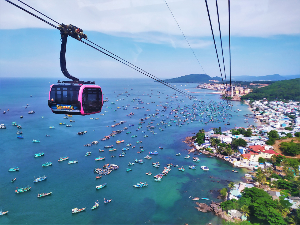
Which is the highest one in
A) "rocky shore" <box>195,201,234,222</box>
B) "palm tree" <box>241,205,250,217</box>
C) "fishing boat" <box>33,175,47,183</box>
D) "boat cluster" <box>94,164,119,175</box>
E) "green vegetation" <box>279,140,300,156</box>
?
"green vegetation" <box>279,140,300,156</box>

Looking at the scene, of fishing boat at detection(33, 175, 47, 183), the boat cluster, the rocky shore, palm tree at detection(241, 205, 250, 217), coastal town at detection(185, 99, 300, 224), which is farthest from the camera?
the boat cluster

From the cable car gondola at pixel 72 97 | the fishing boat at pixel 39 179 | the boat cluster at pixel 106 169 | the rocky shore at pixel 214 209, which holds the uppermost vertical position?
the cable car gondola at pixel 72 97

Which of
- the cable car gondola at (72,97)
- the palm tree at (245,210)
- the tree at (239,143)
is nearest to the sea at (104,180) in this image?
the palm tree at (245,210)

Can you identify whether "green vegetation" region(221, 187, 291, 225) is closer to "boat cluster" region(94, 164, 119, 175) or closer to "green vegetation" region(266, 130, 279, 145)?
"boat cluster" region(94, 164, 119, 175)

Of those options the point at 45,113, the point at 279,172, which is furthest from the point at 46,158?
the point at 45,113

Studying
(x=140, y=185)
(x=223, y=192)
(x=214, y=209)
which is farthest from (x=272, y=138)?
(x=140, y=185)

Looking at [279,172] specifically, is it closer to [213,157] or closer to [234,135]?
[213,157]

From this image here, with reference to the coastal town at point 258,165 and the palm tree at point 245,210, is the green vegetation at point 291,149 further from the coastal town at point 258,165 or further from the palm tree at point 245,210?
the palm tree at point 245,210

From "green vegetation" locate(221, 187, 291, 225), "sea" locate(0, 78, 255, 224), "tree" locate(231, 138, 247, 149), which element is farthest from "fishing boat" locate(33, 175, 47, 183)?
"tree" locate(231, 138, 247, 149)

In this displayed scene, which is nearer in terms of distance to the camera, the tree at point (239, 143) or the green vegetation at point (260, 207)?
the green vegetation at point (260, 207)

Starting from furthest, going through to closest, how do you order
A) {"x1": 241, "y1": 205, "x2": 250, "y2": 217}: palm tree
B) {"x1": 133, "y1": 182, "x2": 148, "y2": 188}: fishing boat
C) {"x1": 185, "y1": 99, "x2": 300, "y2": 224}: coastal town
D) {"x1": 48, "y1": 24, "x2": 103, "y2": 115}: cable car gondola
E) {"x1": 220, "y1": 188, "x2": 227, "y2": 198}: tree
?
1. {"x1": 133, "y1": 182, "x2": 148, "y2": 188}: fishing boat
2. {"x1": 220, "y1": 188, "x2": 227, "y2": 198}: tree
3. {"x1": 185, "y1": 99, "x2": 300, "y2": 224}: coastal town
4. {"x1": 241, "y1": 205, "x2": 250, "y2": 217}: palm tree
5. {"x1": 48, "y1": 24, "x2": 103, "y2": 115}: cable car gondola

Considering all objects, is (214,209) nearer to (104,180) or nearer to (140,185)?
(140,185)
